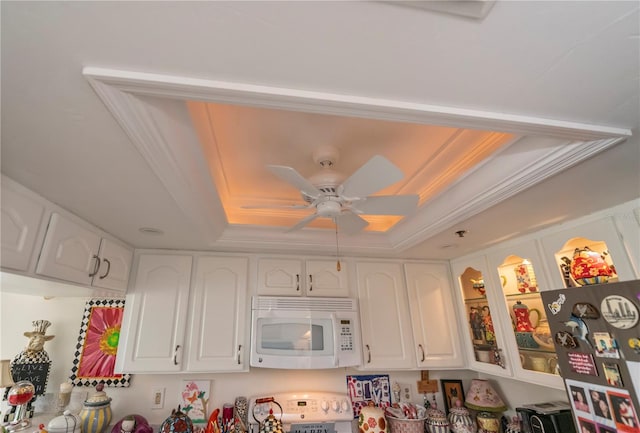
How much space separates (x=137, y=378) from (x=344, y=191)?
6.96 ft

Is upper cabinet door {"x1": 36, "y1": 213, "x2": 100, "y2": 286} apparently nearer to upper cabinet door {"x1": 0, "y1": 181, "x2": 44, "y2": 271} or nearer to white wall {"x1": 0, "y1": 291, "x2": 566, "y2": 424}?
upper cabinet door {"x1": 0, "y1": 181, "x2": 44, "y2": 271}

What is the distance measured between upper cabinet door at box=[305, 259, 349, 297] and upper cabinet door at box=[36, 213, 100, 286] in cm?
142

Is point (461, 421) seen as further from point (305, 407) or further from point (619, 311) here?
point (619, 311)

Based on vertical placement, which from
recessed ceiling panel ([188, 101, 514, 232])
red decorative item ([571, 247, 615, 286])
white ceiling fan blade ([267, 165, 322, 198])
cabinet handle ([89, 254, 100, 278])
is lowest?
red decorative item ([571, 247, 615, 286])

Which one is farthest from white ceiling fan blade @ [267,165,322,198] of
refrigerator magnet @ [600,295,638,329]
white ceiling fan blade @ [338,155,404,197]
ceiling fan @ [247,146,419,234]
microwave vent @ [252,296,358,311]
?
refrigerator magnet @ [600,295,638,329]

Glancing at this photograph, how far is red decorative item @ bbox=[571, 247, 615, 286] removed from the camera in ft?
5.43

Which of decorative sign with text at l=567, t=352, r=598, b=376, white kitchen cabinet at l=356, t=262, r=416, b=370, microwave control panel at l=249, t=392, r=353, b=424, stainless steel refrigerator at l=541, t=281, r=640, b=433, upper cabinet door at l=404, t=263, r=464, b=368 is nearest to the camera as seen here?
stainless steel refrigerator at l=541, t=281, r=640, b=433

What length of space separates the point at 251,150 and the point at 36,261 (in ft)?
3.54

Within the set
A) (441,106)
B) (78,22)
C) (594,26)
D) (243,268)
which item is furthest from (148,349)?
(594,26)

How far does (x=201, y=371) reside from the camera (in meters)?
2.11

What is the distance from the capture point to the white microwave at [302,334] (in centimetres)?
217

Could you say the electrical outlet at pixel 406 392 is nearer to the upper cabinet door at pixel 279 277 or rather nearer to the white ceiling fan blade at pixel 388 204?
the upper cabinet door at pixel 279 277

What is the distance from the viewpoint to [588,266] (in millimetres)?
1746

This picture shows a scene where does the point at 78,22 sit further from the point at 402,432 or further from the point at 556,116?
the point at 402,432
